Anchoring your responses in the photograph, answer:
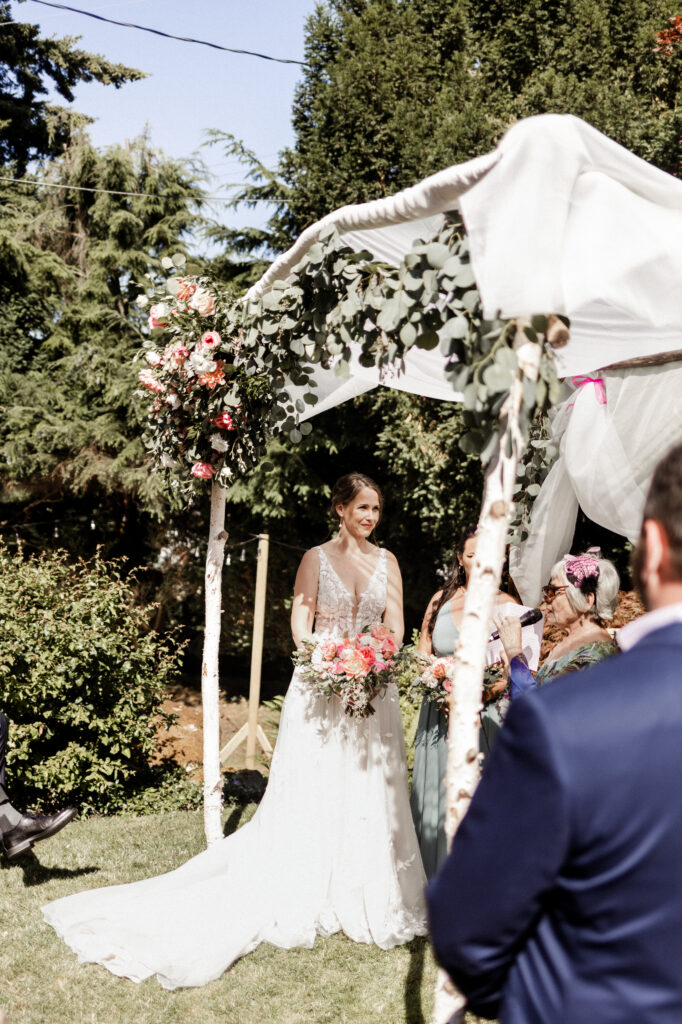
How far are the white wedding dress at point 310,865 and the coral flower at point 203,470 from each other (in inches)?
31.2

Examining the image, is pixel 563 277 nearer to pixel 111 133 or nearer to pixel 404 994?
pixel 404 994

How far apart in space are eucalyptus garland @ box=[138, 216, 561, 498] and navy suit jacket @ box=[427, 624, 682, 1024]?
1.29 metres

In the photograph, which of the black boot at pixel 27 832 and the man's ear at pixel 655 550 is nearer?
the man's ear at pixel 655 550

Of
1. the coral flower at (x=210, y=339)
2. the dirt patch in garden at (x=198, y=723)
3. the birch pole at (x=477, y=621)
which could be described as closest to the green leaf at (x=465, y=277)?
the birch pole at (x=477, y=621)

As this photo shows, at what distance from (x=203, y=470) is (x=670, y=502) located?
144 inches

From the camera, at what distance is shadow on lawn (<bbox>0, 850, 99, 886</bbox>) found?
4887mm

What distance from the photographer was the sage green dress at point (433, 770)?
4660mm

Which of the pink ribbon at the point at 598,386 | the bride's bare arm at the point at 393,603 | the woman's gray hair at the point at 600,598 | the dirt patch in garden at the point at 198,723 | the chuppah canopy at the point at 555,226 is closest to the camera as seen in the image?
the chuppah canopy at the point at 555,226

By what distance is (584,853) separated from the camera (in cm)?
108

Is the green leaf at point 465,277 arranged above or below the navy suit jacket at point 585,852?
above

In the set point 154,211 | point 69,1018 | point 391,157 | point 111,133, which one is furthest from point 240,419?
point 111,133

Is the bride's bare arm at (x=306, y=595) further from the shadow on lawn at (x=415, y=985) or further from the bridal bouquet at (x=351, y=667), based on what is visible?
the shadow on lawn at (x=415, y=985)

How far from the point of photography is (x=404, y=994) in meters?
3.59

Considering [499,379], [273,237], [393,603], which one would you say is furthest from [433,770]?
[273,237]
